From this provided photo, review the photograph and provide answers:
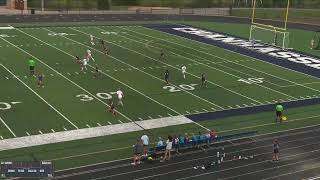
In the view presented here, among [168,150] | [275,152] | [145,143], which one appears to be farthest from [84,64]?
[275,152]

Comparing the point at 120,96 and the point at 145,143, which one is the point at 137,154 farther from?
the point at 120,96

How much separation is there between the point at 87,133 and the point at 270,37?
33844 mm

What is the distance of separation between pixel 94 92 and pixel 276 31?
2687 centimetres

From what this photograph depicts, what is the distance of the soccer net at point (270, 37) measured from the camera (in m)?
52.7

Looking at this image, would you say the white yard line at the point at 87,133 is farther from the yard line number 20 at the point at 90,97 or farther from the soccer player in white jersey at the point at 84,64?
the soccer player in white jersey at the point at 84,64

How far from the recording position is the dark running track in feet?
67.5

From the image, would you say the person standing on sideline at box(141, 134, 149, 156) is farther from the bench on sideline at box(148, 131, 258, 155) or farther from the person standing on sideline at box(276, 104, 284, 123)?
the person standing on sideline at box(276, 104, 284, 123)

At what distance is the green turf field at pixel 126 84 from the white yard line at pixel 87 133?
1.67ft

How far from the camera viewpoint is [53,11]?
77500mm

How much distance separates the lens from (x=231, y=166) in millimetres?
21906

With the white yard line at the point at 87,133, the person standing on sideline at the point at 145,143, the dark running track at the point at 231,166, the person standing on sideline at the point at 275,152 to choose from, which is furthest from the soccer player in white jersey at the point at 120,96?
the person standing on sideline at the point at 275,152

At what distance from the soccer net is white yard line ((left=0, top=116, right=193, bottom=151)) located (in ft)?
89.4

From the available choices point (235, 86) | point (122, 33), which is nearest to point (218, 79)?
point (235, 86)

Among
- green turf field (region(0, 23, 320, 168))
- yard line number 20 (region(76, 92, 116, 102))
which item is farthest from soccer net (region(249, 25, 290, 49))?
yard line number 20 (region(76, 92, 116, 102))
